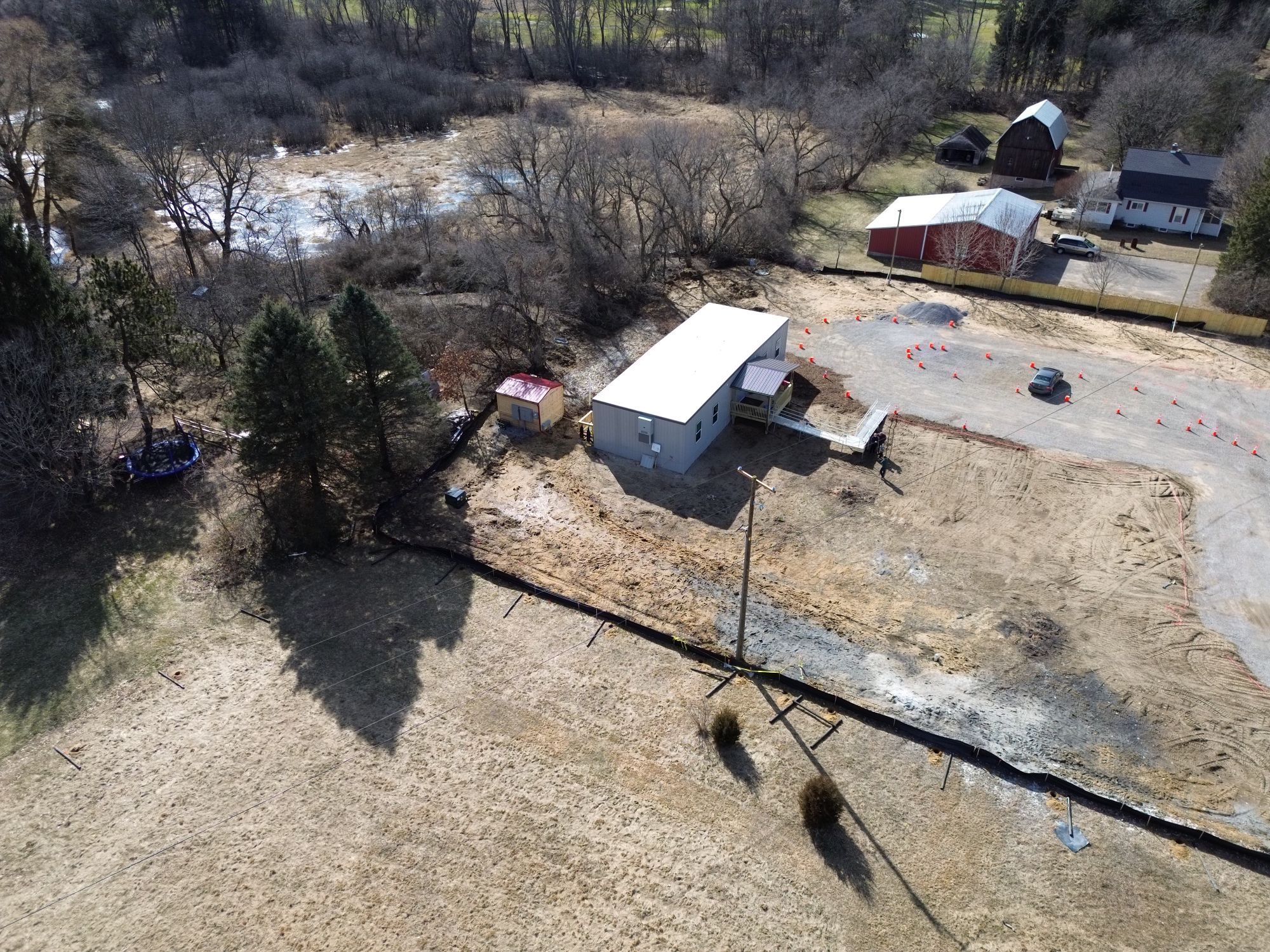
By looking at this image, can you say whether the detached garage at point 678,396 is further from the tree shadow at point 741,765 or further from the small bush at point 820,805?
the small bush at point 820,805

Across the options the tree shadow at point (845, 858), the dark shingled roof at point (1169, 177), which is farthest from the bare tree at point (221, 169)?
the dark shingled roof at point (1169, 177)

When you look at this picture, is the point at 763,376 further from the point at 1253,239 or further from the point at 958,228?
the point at 1253,239

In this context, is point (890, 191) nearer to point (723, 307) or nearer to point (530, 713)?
point (723, 307)

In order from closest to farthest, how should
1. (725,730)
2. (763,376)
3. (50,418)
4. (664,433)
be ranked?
(725,730) → (50,418) → (664,433) → (763,376)

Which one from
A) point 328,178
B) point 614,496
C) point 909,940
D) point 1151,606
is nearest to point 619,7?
point 328,178

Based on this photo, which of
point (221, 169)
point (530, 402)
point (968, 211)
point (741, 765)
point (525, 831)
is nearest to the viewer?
point (525, 831)

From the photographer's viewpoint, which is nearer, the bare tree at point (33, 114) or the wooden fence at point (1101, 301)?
the wooden fence at point (1101, 301)

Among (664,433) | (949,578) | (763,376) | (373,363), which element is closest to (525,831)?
(949,578)
